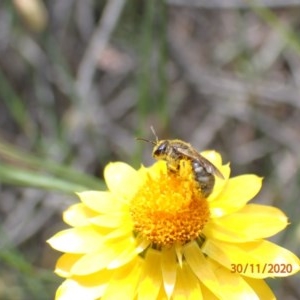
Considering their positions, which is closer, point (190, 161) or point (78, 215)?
point (190, 161)

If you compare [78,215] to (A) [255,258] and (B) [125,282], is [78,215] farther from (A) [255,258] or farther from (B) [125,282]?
(A) [255,258]

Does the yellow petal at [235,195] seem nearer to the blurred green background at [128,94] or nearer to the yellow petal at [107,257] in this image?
the yellow petal at [107,257]

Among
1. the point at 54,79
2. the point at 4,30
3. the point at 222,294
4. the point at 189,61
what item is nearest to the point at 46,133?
the point at 54,79

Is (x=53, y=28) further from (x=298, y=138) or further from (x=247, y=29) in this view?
(x=298, y=138)

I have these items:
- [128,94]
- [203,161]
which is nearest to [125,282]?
[203,161]

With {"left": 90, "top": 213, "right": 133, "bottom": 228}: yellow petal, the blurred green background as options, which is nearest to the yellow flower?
{"left": 90, "top": 213, "right": 133, "bottom": 228}: yellow petal
